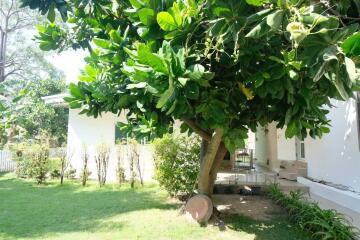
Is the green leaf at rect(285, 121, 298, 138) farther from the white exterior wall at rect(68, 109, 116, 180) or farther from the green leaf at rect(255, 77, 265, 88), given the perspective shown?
the white exterior wall at rect(68, 109, 116, 180)

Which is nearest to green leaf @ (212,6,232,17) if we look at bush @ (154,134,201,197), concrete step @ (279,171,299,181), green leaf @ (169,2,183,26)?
green leaf @ (169,2,183,26)

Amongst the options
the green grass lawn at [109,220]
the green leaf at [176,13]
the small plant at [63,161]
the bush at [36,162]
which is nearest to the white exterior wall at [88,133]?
the small plant at [63,161]

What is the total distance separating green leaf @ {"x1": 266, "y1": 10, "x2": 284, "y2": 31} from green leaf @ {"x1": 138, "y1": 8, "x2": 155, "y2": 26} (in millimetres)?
1462

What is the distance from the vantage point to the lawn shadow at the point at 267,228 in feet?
18.8

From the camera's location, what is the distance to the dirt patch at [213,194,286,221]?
285 inches

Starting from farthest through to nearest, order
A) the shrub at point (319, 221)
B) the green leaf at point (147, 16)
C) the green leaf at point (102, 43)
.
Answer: the shrub at point (319, 221) < the green leaf at point (102, 43) < the green leaf at point (147, 16)

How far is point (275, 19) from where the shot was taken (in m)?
2.08

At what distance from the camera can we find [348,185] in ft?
26.4

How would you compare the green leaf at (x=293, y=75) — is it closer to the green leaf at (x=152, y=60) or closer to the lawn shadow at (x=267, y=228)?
the green leaf at (x=152, y=60)

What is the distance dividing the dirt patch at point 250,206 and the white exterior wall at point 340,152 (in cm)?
208

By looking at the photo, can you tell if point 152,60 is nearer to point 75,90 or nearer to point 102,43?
point 102,43

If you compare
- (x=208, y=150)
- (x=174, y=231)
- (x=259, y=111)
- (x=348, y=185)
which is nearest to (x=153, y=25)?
(x=259, y=111)

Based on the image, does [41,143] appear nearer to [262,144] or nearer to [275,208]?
[275,208]

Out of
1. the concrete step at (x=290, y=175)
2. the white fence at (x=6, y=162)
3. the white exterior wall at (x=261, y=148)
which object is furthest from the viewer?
the white fence at (x=6, y=162)
